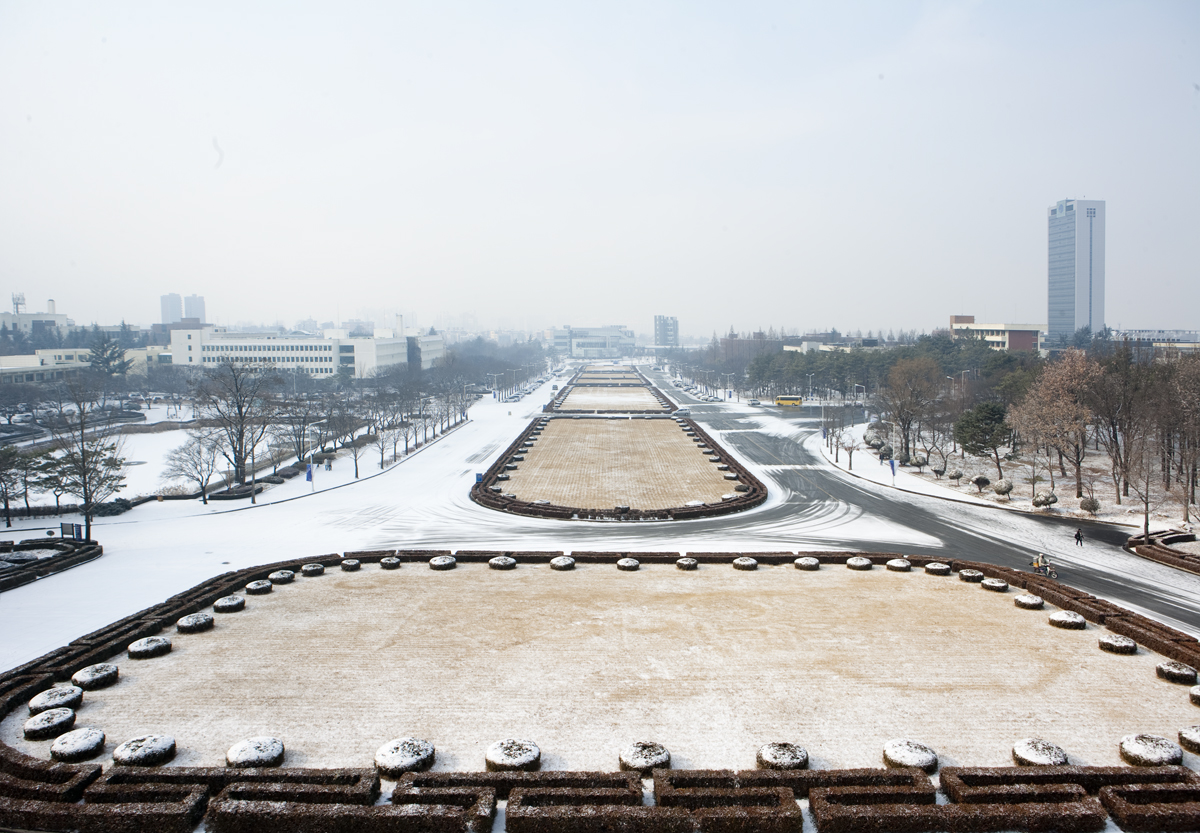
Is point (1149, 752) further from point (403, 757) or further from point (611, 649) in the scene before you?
point (403, 757)

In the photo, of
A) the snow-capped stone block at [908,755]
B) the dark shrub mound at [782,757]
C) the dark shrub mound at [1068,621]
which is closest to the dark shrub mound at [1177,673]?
the dark shrub mound at [1068,621]

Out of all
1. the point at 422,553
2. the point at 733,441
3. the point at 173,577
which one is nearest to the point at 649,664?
the point at 422,553

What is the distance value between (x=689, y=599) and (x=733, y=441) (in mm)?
46833

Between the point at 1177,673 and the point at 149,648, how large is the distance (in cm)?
2777

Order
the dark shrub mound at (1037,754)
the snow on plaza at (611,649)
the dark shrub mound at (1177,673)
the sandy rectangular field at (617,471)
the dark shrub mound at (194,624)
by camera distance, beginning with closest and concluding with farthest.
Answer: the dark shrub mound at (1037,754)
the snow on plaza at (611,649)
the dark shrub mound at (1177,673)
the dark shrub mound at (194,624)
the sandy rectangular field at (617,471)

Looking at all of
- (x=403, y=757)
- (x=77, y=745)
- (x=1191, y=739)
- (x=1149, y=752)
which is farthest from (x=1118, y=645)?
(x=77, y=745)

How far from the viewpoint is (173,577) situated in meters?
30.1

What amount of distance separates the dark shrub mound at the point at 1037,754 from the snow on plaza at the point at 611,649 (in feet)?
1.62

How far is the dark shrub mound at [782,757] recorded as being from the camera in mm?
14250

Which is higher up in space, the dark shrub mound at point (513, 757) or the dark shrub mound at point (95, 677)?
the dark shrub mound at point (95, 677)

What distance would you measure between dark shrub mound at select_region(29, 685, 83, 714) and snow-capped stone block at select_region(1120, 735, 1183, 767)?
24.0 metres

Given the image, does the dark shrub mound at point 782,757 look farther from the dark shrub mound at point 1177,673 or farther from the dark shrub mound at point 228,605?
the dark shrub mound at point 228,605

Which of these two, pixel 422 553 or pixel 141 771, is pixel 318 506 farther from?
pixel 141 771

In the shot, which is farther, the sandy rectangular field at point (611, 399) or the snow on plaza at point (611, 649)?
the sandy rectangular field at point (611, 399)
